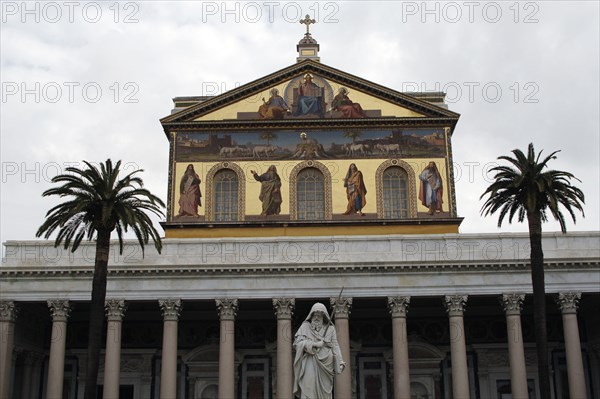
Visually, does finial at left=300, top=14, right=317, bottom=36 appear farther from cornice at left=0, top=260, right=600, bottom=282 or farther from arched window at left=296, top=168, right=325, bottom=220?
cornice at left=0, top=260, right=600, bottom=282

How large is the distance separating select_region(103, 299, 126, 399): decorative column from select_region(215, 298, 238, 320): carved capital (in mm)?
4158

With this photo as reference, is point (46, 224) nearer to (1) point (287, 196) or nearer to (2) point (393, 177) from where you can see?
(1) point (287, 196)

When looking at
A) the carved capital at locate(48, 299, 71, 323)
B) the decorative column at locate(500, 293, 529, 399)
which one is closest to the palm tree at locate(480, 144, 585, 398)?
the decorative column at locate(500, 293, 529, 399)

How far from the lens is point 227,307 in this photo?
116 feet

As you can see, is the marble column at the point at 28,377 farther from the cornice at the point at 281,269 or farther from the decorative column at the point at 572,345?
the decorative column at the point at 572,345

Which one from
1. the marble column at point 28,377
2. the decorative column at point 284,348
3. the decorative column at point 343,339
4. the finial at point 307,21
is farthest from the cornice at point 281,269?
the finial at point 307,21

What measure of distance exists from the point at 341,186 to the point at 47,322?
15.9 m

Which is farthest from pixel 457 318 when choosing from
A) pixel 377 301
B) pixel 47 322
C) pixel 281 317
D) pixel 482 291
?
pixel 47 322

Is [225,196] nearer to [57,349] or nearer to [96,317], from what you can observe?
[57,349]

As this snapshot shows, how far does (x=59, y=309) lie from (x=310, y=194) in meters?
13.4

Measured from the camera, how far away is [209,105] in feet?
138

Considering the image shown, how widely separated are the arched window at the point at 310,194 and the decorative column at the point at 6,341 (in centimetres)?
1412

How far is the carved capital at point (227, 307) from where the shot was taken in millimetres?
Answer: 35219

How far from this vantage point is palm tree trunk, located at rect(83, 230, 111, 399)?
1125 inches
